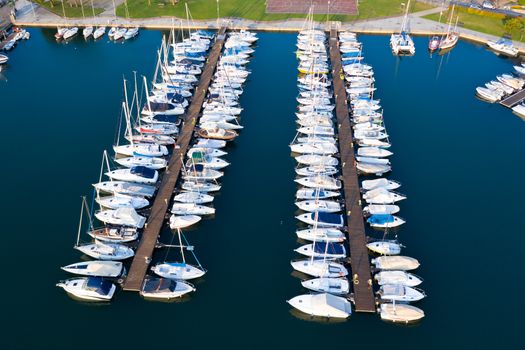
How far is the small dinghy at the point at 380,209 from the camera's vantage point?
55.3m

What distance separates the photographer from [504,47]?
9206cm

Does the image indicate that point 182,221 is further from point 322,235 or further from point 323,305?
point 323,305

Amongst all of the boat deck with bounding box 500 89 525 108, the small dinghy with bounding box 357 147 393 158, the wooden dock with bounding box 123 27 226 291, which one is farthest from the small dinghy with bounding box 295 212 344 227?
the boat deck with bounding box 500 89 525 108

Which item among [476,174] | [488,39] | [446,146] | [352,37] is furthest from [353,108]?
[488,39]

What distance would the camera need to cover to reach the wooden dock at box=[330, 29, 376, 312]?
153ft

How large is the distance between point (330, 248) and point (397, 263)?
7029 mm

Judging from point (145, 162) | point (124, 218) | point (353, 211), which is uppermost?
point (145, 162)

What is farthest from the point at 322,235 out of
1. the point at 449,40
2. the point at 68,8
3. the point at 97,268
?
the point at 68,8

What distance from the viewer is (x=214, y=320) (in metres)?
45.4

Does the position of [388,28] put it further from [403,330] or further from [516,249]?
[403,330]

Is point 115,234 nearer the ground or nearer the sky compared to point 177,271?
nearer the sky

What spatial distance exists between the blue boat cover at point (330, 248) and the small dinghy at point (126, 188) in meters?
21.2

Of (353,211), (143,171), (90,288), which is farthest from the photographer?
(143,171)

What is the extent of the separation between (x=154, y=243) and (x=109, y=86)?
130ft
